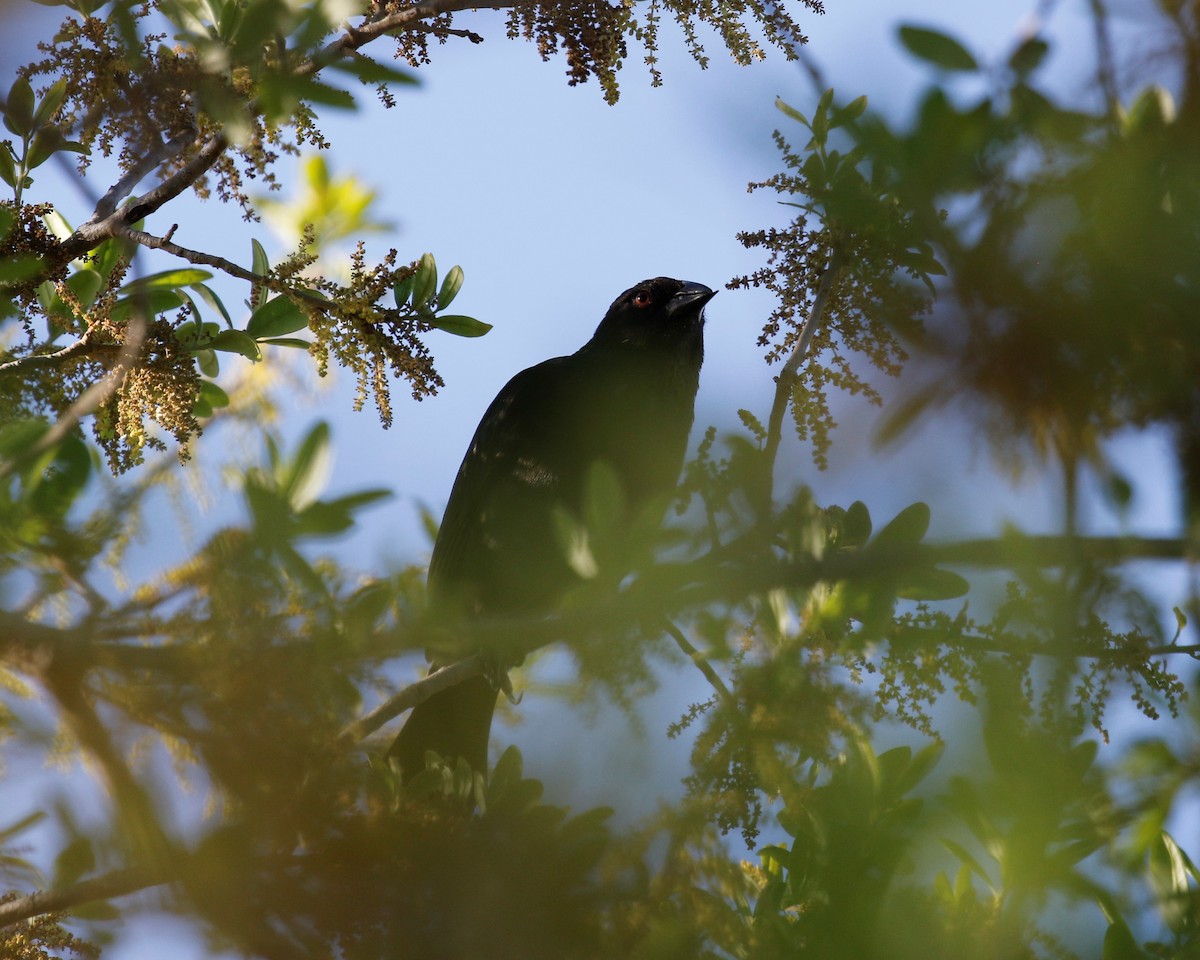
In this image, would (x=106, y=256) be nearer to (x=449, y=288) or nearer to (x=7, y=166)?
(x=7, y=166)

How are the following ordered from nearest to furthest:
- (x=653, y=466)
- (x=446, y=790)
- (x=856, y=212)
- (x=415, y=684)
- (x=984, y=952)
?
1. (x=984, y=952)
2. (x=856, y=212)
3. (x=446, y=790)
4. (x=415, y=684)
5. (x=653, y=466)

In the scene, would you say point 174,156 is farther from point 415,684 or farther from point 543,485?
point 543,485

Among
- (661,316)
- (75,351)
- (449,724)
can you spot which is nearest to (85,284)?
(75,351)

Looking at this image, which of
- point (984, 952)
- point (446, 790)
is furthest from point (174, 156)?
point (984, 952)

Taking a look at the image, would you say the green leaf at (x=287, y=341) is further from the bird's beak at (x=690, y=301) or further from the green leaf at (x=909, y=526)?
the bird's beak at (x=690, y=301)

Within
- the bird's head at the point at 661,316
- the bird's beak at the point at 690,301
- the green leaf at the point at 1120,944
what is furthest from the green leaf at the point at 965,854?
the bird's beak at the point at 690,301

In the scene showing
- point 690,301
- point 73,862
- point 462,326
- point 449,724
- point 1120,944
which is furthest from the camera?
point 690,301

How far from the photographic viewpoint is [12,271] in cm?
184

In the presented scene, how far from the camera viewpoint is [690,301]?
4480mm

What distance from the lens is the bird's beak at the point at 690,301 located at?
4484 millimetres

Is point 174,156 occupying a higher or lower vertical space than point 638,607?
higher

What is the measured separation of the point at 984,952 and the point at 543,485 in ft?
8.95

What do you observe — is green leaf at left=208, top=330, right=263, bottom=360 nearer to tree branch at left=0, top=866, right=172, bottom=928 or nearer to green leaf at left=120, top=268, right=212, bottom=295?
→ green leaf at left=120, top=268, right=212, bottom=295

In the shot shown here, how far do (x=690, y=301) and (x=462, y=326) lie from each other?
6.32 feet
